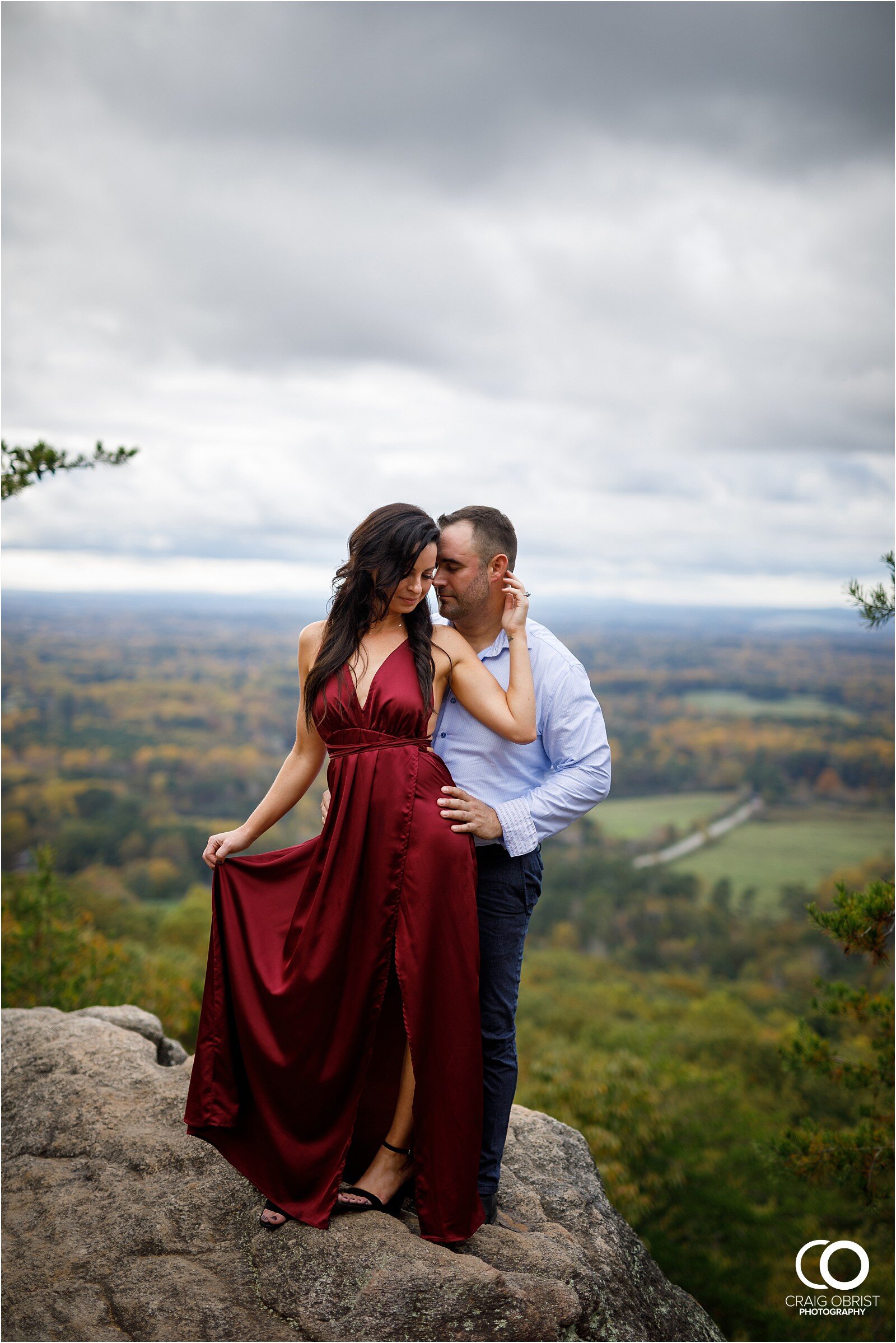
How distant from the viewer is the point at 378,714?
3508mm

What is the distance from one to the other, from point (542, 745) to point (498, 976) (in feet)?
3.16

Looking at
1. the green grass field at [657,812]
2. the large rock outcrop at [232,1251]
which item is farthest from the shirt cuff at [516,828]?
the green grass field at [657,812]

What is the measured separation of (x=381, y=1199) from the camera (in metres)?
3.47

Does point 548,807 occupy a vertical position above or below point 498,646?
below

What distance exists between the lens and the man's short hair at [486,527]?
12.2 ft


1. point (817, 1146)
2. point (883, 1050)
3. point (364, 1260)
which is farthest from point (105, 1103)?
point (883, 1050)

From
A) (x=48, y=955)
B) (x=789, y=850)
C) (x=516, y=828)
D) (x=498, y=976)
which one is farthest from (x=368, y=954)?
(x=789, y=850)

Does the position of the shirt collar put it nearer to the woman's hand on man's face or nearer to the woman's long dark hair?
the woman's hand on man's face

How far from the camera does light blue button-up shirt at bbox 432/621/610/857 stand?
370cm

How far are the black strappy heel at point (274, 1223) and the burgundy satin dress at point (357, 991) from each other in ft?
0.15

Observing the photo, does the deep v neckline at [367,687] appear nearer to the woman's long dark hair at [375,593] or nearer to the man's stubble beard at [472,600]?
the woman's long dark hair at [375,593]

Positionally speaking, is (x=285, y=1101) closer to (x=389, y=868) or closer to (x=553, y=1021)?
(x=389, y=868)

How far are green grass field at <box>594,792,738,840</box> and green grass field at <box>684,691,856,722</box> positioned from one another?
10.6m

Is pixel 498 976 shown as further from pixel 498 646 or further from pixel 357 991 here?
pixel 498 646
